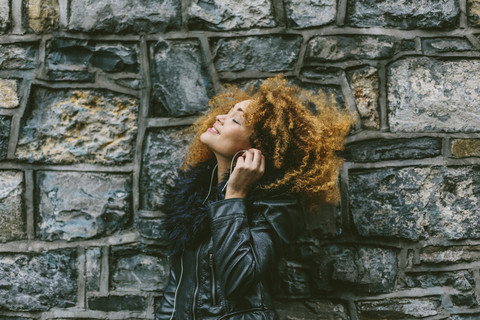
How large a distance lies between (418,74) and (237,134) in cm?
110

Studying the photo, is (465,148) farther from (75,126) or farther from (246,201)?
(75,126)

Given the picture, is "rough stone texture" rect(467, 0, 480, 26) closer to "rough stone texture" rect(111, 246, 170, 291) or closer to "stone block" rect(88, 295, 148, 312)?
"rough stone texture" rect(111, 246, 170, 291)

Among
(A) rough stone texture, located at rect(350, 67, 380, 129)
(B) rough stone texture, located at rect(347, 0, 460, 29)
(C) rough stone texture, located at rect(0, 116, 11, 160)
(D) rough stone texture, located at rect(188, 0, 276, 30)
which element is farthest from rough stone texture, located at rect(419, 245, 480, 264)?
(C) rough stone texture, located at rect(0, 116, 11, 160)

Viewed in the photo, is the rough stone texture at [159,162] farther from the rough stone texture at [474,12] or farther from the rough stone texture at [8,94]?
the rough stone texture at [474,12]

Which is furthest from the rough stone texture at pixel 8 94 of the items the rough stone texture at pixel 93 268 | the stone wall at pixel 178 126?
the rough stone texture at pixel 93 268

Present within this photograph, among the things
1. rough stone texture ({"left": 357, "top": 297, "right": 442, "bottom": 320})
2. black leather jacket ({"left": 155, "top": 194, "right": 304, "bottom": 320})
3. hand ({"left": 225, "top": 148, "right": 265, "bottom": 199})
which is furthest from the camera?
rough stone texture ({"left": 357, "top": 297, "right": 442, "bottom": 320})

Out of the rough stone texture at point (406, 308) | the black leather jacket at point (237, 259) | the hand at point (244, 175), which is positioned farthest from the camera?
the rough stone texture at point (406, 308)

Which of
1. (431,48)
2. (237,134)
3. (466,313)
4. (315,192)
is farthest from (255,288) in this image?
(431,48)

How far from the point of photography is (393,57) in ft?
7.30

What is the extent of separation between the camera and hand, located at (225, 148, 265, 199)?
1753 millimetres

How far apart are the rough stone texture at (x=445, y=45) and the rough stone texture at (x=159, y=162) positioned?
1.40 m

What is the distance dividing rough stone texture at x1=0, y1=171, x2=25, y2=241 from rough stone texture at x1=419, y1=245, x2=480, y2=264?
218cm

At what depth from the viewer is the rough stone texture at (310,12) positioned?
223 centimetres

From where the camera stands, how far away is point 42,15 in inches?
87.3
